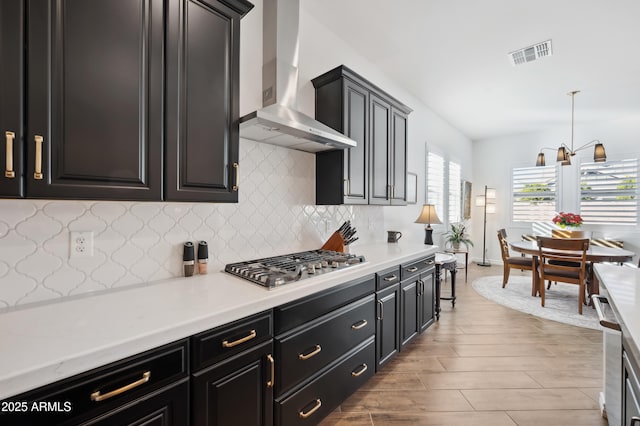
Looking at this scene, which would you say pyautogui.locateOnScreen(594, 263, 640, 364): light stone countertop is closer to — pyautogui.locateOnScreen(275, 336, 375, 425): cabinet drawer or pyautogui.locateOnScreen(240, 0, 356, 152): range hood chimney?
pyautogui.locateOnScreen(275, 336, 375, 425): cabinet drawer

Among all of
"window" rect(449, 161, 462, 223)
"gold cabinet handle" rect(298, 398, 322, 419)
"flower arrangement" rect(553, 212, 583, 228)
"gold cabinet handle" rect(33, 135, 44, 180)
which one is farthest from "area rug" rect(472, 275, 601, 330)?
"gold cabinet handle" rect(33, 135, 44, 180)

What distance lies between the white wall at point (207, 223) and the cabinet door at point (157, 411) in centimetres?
72

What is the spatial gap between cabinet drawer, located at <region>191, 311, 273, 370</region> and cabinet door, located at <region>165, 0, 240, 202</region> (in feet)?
2.17

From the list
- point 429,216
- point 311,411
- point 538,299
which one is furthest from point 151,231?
point 538,299

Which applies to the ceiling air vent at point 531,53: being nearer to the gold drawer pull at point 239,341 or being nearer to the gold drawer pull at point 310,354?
the gold drawer pull at point 310,354

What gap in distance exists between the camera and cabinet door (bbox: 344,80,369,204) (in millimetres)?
2471

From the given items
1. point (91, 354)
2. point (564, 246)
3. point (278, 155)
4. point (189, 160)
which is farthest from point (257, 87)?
point (564, 246)

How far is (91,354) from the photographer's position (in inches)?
33.3

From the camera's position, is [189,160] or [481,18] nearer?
[189,160]

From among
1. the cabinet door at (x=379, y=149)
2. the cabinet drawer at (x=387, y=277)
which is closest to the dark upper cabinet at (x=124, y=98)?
the cabinet drawer at (x=387, y=277)

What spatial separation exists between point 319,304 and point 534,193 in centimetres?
684

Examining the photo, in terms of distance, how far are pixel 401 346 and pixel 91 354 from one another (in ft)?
7.38

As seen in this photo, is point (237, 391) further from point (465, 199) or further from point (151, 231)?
point (465, 199)

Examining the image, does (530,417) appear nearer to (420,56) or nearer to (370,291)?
(370,291)
